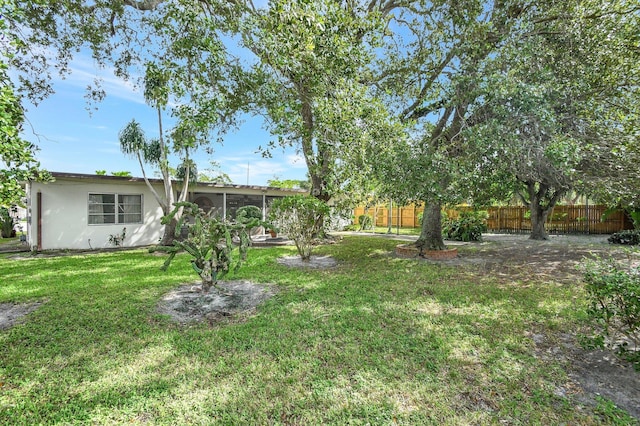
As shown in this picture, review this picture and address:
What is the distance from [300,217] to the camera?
8.42m

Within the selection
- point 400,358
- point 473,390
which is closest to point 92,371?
point 400,358

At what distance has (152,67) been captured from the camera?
6055 millimetres

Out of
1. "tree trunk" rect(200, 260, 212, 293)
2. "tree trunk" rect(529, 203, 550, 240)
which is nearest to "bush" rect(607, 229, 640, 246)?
"tree trunk" rect(529, 203, 550, 240)

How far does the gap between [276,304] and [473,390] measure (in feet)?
10.3

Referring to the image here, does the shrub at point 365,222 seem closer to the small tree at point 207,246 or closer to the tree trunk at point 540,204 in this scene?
the tree trunk at point 540,204

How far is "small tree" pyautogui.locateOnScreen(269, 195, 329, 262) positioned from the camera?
8180 millimetres

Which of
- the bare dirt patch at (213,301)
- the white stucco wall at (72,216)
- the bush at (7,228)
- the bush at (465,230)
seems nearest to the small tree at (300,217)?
the bare dirt patch at (213,301)

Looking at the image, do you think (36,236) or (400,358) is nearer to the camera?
(400,358)

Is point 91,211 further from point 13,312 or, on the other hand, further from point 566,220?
point 566,220

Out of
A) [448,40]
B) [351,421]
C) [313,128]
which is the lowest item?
[351,421]

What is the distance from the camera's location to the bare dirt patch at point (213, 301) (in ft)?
15.3

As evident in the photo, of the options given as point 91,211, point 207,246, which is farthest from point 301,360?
point 91,211

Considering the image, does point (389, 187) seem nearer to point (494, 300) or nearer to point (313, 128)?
point (313, 128)

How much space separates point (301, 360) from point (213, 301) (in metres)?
2.55
